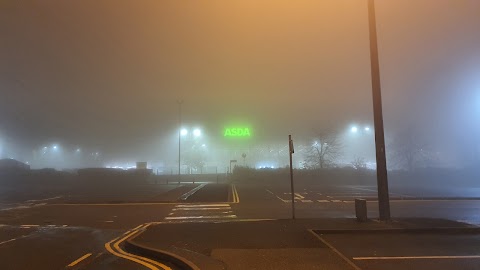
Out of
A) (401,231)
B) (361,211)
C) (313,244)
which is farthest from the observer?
(361,211)

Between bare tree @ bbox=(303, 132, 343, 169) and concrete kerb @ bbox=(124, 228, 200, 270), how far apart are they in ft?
189

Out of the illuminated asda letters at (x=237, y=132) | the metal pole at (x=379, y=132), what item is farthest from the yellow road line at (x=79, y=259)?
the illuminated asda letters at (x=237, y=132)

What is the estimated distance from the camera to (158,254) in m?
9.22

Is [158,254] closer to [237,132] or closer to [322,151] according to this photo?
[237,132]

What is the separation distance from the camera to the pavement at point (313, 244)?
27.3 ft

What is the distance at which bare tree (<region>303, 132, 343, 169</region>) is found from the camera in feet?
218

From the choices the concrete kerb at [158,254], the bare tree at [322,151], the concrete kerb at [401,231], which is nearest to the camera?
the concrete kerb at [158,254]

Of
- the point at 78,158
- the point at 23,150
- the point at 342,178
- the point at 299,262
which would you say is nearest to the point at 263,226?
the point at 299,262

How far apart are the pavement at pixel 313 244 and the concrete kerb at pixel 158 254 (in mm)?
22

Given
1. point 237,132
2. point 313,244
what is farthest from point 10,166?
point 313,244

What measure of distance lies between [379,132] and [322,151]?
5340 centimetres

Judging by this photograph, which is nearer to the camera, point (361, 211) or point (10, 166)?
point (361, 211)

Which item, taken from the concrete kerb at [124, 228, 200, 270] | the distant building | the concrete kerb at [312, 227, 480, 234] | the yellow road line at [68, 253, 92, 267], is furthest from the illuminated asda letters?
the distant building

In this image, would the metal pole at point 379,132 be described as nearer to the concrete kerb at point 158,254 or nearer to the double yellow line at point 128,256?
the concrete kerb at point 158,254
